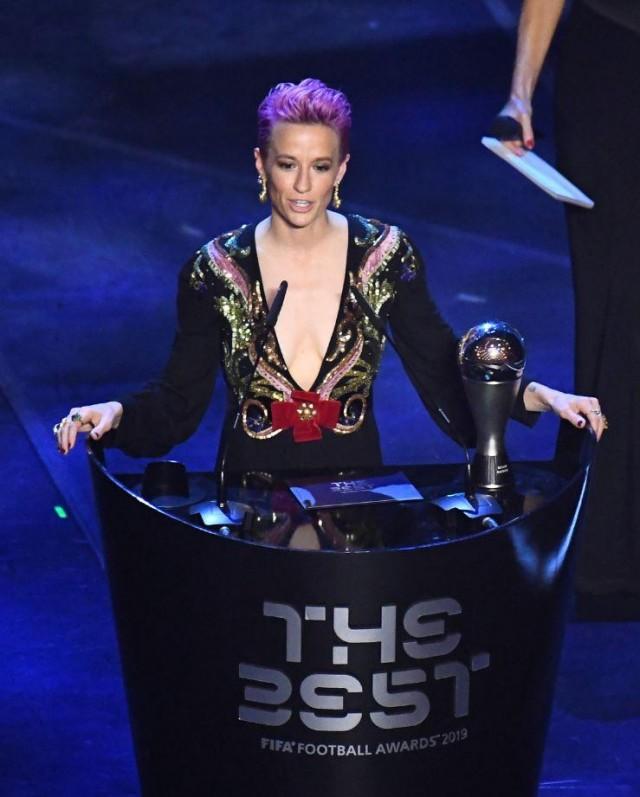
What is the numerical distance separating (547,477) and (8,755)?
1.33 metres

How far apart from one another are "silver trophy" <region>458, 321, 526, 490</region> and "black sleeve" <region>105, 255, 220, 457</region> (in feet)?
2.02

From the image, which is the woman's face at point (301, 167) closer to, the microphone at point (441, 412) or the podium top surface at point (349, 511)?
the microphone at point (441, 412)

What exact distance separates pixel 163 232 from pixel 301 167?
13.0 feet

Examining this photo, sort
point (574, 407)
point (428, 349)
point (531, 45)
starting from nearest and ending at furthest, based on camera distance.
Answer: point (574, 407) → point (428, 349) → point (531, 45)

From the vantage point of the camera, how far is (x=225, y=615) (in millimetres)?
3197

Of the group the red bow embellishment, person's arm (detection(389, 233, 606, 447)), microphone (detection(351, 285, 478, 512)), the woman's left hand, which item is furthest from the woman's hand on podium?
the woman's left hand

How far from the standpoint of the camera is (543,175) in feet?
14.1

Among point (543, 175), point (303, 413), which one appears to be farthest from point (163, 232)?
point (303, 413)

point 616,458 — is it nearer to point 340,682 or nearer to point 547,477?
point 547,477

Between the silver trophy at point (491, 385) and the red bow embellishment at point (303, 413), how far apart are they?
0.41m

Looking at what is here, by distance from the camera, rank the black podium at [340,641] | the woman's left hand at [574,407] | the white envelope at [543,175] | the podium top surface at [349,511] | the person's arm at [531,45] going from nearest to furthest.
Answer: the black podium at [340,641] → the podium top surface at [349,511] → the woman's left hand at [574,407] → the white envelope at [543,175] → the person's arm at [531,45]

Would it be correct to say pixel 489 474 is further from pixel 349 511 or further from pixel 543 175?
pixel 543 175

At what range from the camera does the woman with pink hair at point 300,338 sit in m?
3.82

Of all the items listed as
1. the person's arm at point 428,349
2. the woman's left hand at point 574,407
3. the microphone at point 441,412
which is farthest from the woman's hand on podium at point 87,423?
the woman's left hand at point 574,407
